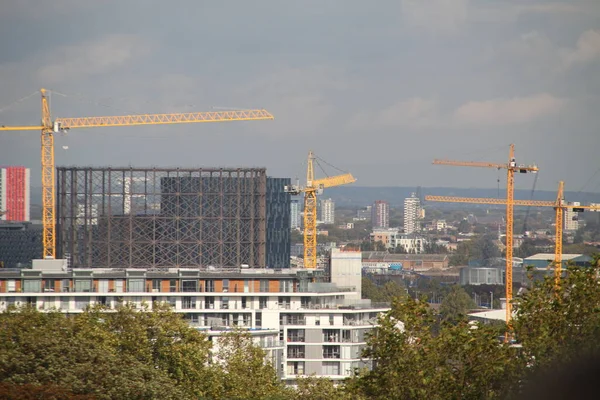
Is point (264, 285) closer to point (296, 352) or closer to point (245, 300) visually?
point (245, 300)

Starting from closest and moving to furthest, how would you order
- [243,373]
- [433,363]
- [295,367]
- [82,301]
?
[433,363] → [243,373] → [295,367] → [82,301]

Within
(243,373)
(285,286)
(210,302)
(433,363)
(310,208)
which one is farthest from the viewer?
(310,208)

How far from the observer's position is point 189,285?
9950 centimetres

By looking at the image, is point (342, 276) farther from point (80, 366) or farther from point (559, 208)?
point (80, 366)

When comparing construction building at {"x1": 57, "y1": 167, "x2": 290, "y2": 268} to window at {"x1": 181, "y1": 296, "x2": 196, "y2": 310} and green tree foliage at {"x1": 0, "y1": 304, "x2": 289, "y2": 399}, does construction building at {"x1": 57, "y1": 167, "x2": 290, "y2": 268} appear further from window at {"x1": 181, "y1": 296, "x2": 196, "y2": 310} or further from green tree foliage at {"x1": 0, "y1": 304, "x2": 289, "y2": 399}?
green tree foliage at {"x1": 0, "y1": 304, "x2": 289, "y2": 399}

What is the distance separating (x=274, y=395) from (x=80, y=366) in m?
16.6

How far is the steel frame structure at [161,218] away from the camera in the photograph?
139250 millimetres

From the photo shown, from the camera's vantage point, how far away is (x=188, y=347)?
6341 centimetres

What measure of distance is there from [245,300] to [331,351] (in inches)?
314

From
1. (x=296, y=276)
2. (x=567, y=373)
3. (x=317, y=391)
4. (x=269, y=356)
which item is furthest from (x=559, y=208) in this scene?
(x=567, y=373)

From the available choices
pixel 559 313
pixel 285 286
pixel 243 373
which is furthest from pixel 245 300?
pixel 559 313

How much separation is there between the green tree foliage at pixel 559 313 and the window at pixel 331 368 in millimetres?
43216

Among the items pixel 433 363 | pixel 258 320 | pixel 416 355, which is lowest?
pixel 258 320

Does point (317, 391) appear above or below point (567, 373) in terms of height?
below
